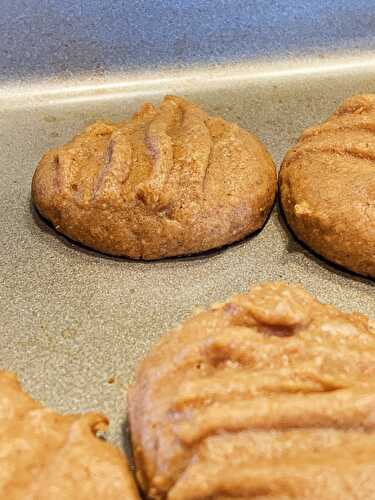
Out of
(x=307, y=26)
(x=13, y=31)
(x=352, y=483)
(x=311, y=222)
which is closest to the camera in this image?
(x=352, y=483)

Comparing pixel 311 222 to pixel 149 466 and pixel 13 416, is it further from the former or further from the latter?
pixel 13 416

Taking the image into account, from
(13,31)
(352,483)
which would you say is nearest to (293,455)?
(352,483)

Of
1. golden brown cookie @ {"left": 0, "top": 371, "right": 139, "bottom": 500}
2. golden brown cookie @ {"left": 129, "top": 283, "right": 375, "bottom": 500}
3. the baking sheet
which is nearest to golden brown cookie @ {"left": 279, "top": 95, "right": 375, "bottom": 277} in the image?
the baking sheet

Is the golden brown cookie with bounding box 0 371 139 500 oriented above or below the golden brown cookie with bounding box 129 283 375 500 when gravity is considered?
below

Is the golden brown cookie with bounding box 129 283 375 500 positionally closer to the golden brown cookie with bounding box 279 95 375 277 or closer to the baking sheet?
the baking sheet

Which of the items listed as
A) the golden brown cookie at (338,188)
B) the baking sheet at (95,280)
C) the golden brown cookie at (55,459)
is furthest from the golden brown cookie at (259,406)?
the golden brown cookie at (338,188)

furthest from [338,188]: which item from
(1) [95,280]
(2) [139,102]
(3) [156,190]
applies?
(2) [139,102]
